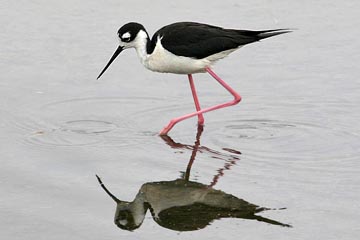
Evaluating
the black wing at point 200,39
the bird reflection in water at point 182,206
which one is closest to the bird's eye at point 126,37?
the black wing at point 200,39

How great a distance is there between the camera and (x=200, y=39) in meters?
8.03

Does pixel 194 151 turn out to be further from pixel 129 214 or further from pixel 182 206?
pixel 129 214

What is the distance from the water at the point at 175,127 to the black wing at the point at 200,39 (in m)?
0.58

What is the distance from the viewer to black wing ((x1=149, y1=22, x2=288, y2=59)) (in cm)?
796

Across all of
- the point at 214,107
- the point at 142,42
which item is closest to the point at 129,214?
the point at 214,107

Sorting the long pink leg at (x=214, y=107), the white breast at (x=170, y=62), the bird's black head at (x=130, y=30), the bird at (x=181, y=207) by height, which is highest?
the bird's black head at (x=130, y=30)

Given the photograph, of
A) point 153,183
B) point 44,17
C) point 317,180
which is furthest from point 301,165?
point 44,17

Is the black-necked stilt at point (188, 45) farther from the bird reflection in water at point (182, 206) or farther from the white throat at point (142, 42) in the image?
the bird reflection in water at point (182, 206)

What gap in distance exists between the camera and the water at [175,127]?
606 centimetres

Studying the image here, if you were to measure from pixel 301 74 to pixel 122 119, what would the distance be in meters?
1.95

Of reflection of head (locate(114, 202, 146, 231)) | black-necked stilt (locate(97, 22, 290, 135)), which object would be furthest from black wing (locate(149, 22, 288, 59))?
reflection of head (locate(114, 202, 146, 231))

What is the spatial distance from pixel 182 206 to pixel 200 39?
2179mm

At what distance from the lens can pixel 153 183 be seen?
662 centimetres

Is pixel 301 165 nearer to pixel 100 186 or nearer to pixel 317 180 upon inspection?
pixel 317 180
